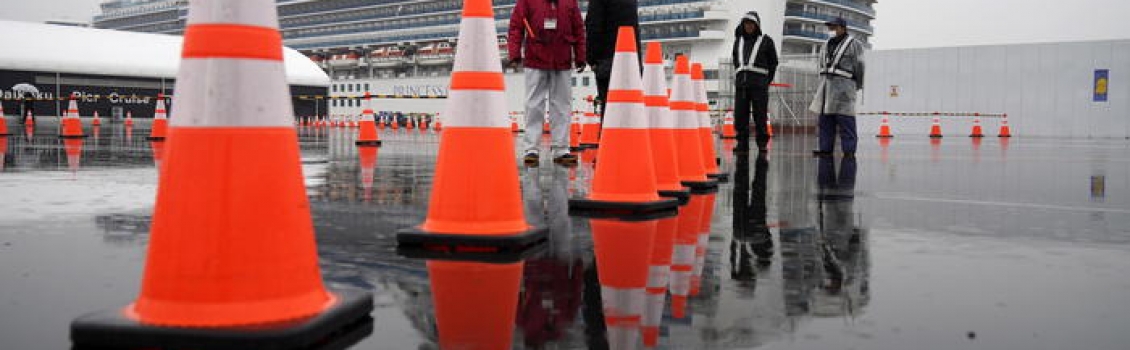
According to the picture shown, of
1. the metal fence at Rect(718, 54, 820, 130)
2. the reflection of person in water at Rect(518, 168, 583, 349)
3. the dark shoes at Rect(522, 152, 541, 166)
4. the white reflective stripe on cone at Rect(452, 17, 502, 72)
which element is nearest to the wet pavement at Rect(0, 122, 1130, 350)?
the reflection of person in water at Rect(518, 168, 583, 349)

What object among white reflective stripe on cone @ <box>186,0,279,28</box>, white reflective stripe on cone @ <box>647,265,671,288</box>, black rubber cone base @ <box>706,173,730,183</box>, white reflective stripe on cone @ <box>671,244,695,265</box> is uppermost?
white reflective stripe on cone @ <box>186,0,279,28</box>

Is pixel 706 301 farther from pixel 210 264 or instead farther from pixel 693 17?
pixel 693 17

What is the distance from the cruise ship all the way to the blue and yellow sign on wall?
33991mm

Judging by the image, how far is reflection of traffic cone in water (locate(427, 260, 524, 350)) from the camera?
2.46m

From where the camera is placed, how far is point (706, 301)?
2.94m

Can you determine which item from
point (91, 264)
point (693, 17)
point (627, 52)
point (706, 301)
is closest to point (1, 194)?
point (91, 264)

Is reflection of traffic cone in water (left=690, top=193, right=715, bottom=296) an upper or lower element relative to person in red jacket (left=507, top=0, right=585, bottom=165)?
lower

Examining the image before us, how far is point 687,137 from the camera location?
25.4ft

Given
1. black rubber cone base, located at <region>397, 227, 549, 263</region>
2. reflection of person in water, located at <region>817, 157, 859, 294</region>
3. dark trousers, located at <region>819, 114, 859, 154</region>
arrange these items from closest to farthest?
reflection of person in water, located at <region>817, 157, 859, 294</region>
black rubber cone base, located at <region>397, 227, 549, 263</region>
dark trousers, located at <region>819, 114, 859, 154</region>

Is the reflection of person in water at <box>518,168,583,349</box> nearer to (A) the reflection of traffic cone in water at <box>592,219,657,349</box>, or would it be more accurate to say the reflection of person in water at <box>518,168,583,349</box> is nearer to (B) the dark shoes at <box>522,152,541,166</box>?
(A) the reflection of traffic cone in water at <box>592,219,657,349</box>

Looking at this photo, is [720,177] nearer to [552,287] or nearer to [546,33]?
[546,33]

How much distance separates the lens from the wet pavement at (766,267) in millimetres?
2545

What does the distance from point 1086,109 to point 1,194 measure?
36847 millimetres

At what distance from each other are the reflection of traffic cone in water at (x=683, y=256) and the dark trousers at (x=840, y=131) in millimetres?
7418
